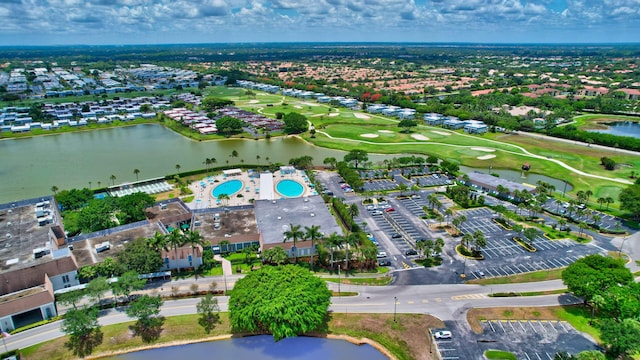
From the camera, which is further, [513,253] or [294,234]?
[513,253]

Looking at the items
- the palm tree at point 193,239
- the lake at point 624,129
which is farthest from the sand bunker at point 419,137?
the palm tree at point 193,239

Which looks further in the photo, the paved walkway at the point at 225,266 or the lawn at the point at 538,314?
the paved walkway at the point at 225,266

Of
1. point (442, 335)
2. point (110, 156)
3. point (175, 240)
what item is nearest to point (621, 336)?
point (442, 335)

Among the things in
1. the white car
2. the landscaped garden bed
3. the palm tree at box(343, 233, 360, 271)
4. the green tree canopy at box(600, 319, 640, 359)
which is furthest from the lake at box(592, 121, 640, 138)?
the white car

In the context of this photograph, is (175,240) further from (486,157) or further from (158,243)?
(486,157)

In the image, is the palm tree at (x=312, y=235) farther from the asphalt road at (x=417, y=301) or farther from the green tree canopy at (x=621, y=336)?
the green tree canopy at (x=621, y=336)

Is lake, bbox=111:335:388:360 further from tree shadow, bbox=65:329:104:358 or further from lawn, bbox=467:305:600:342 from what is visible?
lawn, bbox=467:305:600:342
